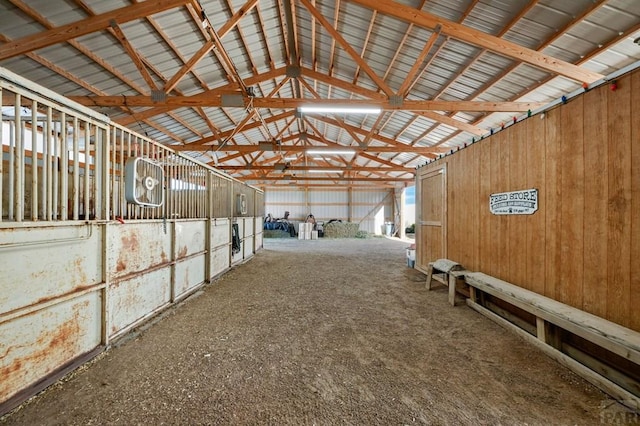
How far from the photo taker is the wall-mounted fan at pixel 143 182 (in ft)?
9.07

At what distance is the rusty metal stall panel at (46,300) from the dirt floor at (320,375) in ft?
0.75

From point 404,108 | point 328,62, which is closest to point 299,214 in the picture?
point 328,62

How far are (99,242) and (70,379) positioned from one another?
1150mm

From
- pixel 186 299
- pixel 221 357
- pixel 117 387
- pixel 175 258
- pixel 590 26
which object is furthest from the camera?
pixel 186 299

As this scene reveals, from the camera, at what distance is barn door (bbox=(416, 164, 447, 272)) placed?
4949 mm

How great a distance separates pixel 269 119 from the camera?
30.6ft

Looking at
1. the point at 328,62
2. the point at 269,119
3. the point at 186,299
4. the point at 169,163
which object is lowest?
the point at 186,299

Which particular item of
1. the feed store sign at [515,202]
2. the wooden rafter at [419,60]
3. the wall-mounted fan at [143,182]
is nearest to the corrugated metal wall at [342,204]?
the wooden rafter at [419,60]

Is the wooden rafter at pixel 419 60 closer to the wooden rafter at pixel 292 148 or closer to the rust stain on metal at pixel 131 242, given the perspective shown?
the wooden rafter at pixel 292 148

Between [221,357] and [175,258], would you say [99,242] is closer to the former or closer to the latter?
[175,258]

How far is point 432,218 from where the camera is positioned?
5441mm

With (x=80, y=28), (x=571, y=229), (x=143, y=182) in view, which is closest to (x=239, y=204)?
(x=143, y=182)

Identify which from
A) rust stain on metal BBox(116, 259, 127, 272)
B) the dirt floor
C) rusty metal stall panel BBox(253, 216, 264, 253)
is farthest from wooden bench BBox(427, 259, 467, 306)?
rusty metal stall panel BBox(253, 216, 264, 253)

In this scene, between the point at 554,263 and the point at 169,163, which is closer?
the point at 554,263
